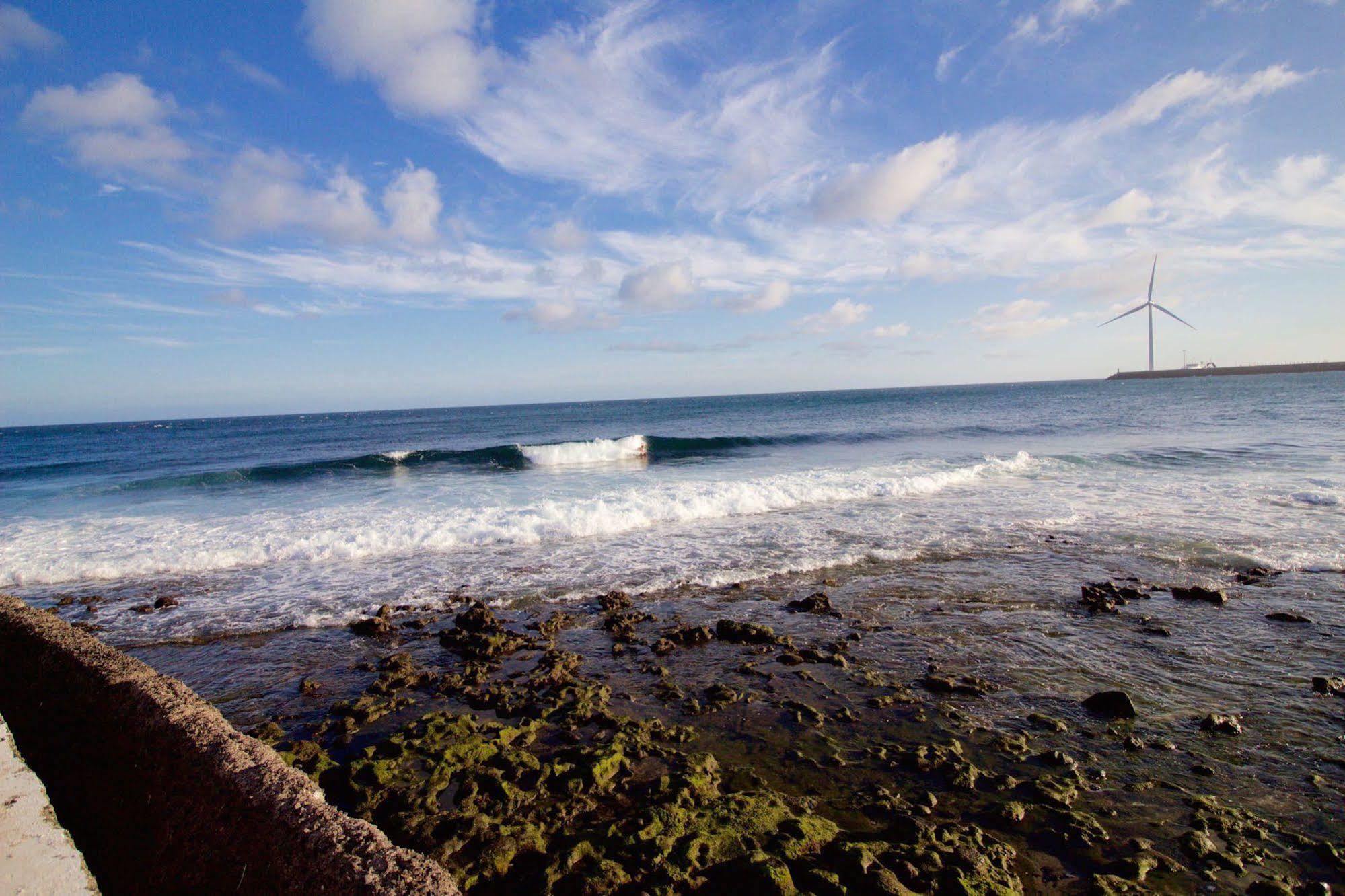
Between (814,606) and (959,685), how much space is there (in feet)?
7.05

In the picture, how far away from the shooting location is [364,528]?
38.2 feet

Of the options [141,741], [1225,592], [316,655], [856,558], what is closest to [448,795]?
[141,741]

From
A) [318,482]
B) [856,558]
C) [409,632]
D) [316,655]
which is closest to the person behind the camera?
[316,655]

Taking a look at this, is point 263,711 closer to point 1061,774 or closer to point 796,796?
point 796,796

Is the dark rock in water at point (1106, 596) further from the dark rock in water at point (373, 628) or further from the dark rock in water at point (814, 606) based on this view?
the dark rock in water at point (373, 628)

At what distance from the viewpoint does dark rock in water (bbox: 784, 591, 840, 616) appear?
22.5ft

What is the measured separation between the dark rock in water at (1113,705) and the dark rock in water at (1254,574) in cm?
465

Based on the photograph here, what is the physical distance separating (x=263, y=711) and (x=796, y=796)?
14.4 feet

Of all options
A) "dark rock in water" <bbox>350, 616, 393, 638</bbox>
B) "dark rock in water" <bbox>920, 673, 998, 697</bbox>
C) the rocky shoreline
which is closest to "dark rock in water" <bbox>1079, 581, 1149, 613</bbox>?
the rocky shoreline

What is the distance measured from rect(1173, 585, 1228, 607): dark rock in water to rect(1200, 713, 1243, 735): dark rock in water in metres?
3.20

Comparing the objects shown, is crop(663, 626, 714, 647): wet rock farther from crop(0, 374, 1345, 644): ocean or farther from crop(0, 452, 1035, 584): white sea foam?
crop(0, 452, 1035, 584): white sea foam

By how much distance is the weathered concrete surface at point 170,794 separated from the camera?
2295mm

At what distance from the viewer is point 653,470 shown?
842 inches

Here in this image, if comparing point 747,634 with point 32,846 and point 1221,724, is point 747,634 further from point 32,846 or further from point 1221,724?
point 32,846
